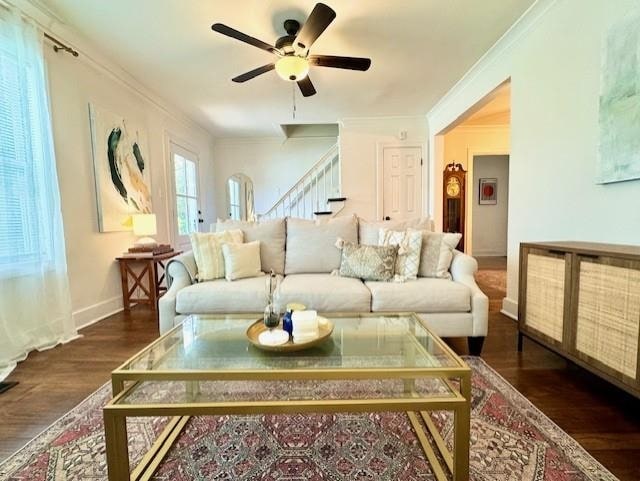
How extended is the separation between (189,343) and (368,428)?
2.91 feet

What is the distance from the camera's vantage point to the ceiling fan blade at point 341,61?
260 cm

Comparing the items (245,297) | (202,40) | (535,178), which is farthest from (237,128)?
(535,178)

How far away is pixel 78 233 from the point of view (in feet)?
9.46

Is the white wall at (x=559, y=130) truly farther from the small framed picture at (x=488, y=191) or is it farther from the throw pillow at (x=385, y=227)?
the small framed picture at (x=488, y=191)

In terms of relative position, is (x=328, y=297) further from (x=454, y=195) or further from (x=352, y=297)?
(x=454, y=195)

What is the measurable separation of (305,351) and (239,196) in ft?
19.9

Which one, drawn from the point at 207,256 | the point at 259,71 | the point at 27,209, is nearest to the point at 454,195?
the point at 259,71

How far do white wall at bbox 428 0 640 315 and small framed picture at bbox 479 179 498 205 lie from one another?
436 cm

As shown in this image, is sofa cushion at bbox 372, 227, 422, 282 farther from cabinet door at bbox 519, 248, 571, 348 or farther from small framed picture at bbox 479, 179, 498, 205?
small framed picture at bbox 479, 179, 498, 205

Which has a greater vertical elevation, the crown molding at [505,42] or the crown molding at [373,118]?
the crown molding at [373,118]

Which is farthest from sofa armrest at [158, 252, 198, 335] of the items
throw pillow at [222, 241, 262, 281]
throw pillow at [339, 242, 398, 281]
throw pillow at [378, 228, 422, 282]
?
throw pillow at [378, 228, 422, 282]

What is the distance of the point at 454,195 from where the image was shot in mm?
5480

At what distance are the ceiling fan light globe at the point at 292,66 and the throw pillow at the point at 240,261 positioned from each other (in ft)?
4.89

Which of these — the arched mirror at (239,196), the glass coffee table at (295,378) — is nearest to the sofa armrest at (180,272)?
the glass coffee table at (295,378)
